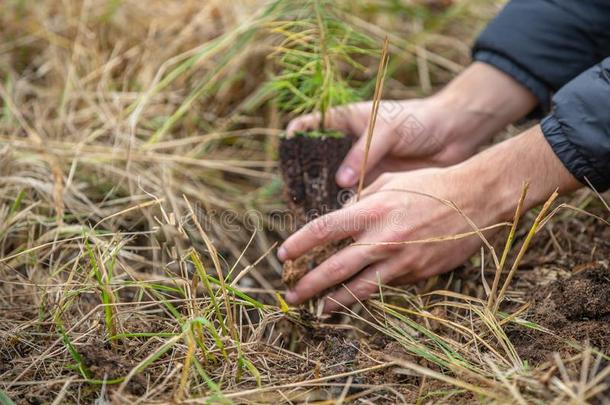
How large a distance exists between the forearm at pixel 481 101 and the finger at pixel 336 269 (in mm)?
657

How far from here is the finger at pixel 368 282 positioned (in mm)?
1385

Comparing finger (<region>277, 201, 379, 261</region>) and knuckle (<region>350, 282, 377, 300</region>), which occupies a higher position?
finger (<region>277, 201, 379, 261</region>)

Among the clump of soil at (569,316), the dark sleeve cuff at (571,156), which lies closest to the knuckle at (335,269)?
the clump of soil at (569,316)

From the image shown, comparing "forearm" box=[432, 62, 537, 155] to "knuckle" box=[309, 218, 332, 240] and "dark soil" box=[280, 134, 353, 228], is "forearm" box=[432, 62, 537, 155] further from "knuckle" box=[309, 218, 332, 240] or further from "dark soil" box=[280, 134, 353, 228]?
"knuckle" box=[309, 218, 332, 240]

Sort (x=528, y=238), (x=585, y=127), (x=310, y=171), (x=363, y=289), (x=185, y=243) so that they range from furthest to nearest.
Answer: (x=185, y=243) < (x=310, y=171) < (x=363, y=289) < (x=585, y=127) < (x=528, y=238)

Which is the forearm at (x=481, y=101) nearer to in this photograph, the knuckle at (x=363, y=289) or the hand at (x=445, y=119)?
the hand at (x=445, y=119)

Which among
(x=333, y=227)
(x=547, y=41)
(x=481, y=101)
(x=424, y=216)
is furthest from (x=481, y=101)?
(x=333, y=227)

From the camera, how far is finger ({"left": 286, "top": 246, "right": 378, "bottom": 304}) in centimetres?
137

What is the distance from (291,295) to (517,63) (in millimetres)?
1064

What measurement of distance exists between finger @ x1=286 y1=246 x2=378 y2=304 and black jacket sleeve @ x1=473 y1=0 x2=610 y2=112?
884 millimetres

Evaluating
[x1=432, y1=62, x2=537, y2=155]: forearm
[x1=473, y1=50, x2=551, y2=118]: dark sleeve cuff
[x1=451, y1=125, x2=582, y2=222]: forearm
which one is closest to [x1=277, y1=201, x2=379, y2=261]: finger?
[x1=451, y1=125, x2=582, y2=222]: forearm

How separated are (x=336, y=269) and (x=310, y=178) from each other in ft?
0.96

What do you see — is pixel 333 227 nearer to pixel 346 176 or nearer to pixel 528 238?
pixel 346 176

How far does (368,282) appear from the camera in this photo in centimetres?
139
